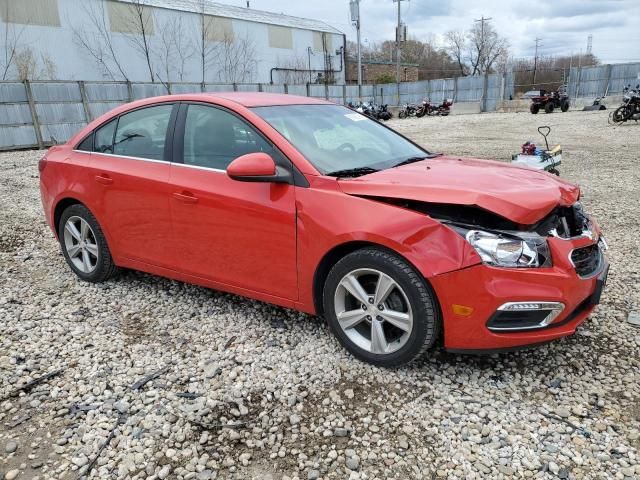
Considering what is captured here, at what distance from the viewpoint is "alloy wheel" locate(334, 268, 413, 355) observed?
8.95 feet

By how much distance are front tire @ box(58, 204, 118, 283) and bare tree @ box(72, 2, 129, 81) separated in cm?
3021

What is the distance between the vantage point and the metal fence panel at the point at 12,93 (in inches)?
617

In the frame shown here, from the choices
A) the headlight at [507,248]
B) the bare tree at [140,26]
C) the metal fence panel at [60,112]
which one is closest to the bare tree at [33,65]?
the bare tree at [140,26]

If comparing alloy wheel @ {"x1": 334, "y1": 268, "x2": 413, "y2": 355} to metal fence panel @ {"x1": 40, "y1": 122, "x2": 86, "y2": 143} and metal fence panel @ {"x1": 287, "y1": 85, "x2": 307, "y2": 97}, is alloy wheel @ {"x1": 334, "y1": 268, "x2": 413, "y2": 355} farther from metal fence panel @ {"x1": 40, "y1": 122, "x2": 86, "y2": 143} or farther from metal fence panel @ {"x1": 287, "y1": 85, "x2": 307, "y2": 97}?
metal fence panel @ {"x1": 287, "y1": 85, "x2": 307, "y2": 97}

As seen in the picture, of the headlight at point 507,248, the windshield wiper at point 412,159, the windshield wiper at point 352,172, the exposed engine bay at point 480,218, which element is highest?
the windshield wiper at point 352,172

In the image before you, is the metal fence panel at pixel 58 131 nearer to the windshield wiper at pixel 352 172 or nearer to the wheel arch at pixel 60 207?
the wheel arch at pixel 60 207

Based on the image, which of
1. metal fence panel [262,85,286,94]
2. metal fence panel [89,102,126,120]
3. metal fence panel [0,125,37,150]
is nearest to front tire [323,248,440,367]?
metal fence panel [0,125,37,150]

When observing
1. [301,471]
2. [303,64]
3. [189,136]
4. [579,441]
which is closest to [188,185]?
[189,136]

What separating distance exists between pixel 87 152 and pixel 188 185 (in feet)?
4.37

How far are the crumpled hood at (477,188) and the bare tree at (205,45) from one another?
115ft

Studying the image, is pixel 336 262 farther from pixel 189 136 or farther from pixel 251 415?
pixel 189 136

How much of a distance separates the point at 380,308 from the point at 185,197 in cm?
155

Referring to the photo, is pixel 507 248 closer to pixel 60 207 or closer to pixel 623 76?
pixel 60 207

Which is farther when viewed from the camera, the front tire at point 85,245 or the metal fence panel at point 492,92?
the metal fence panel at point 492,92
